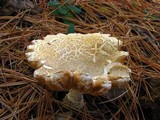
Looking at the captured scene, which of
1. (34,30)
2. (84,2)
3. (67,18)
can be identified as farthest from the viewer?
(84,2)

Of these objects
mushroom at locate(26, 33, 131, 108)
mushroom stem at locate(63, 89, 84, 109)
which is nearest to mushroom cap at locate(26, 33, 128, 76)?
mushroom at locate(26, 33, 131, 108)

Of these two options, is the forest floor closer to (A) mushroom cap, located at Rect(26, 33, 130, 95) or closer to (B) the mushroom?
(B) the mushroom

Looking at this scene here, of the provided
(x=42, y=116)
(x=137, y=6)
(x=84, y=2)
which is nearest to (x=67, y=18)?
(x=84, y=2)

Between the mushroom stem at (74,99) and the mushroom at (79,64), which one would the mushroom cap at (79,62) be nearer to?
the mushroom at (79,64)

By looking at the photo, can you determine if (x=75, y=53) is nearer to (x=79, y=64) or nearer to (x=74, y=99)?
(x=79, y=64)

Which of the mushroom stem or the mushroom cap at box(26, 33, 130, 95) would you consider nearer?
the mushroom cap at box(26, 33, 130, 95)

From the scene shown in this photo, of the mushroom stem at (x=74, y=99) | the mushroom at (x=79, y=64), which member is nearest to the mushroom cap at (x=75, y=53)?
the mushroom at (x=79, y=64)

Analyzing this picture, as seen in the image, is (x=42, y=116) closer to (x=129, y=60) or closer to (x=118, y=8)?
(x=129, y=60)

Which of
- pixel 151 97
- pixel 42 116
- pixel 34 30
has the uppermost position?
pixel 34 30
